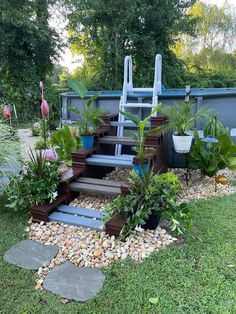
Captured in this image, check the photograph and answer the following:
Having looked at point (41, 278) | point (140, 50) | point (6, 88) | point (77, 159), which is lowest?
point (41, 278)

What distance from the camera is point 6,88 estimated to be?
31.5 feet

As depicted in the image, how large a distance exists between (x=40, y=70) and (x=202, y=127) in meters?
8.87

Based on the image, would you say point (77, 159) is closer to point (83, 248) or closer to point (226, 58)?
point (83, 248)

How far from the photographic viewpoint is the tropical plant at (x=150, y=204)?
7.45 ft

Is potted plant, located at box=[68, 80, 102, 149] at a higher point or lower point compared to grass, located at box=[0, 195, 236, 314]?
higher

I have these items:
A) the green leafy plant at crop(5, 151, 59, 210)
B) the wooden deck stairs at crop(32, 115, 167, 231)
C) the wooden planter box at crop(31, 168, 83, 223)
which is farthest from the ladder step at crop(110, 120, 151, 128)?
the green leafy plant at crop(5, 151, 59, 210)

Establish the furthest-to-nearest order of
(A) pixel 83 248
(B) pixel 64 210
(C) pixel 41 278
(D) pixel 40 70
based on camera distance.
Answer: (D) pixel 40 70, (B) pixel 64 210, (A) pixel 83 248, (C) pixel 41 278

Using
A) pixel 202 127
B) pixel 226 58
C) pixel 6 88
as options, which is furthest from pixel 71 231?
→ pixel 226 58

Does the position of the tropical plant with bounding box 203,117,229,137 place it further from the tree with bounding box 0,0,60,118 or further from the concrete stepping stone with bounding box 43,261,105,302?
the tree with bounding box 0,0,60,118

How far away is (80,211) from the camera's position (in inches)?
108

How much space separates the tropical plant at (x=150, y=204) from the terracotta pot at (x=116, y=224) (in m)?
0.03

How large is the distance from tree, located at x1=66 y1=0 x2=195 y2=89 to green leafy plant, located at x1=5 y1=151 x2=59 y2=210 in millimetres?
8881

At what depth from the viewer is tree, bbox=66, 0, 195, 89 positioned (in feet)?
34.0

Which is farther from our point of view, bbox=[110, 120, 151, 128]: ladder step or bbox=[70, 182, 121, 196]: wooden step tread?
bbox=[110, 120, 151, 128]: ladder step
